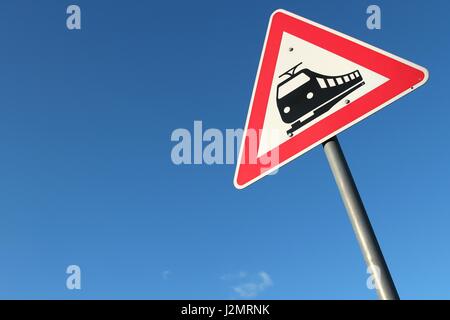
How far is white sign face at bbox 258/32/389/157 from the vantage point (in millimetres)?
1402

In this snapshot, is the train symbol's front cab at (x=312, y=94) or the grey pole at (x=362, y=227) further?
the train symbol's front cab at (x=312, y=94)

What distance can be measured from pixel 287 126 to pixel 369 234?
1.72 ft

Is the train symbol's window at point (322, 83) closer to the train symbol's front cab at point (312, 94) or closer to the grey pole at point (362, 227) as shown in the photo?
the train symbol's front cab at point (312, 94)

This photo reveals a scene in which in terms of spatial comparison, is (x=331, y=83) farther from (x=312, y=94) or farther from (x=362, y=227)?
(x=362, y=227)

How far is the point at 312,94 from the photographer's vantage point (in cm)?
142

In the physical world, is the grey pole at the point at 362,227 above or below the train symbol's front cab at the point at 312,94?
below

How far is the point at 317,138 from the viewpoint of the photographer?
4.44 feet

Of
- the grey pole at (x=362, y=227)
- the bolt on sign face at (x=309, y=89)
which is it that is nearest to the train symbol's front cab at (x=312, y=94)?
the bolt on sign face at (x=309, y=89)

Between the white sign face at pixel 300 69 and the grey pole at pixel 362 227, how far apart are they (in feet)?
0.77

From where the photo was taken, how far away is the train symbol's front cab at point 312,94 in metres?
1.40

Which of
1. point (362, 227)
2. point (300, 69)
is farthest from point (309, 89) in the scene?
point (362, 227)

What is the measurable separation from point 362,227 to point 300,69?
695 millimetres

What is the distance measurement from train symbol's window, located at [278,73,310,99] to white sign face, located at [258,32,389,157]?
0.02m
